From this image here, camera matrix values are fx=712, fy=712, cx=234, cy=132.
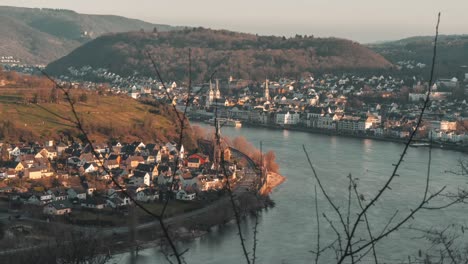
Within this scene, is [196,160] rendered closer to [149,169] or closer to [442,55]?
[149,169]

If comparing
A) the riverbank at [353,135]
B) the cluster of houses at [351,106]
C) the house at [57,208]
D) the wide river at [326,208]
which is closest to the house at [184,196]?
the wide river at [326,208]

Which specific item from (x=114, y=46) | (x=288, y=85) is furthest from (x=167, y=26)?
(x=288, y=85)

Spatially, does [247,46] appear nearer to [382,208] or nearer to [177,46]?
[177,46]

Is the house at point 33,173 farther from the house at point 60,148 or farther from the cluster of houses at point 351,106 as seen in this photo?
the cluster of houses at point 351,106

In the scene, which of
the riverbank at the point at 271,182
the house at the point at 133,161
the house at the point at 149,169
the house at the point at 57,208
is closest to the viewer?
the house at the point at 57,208

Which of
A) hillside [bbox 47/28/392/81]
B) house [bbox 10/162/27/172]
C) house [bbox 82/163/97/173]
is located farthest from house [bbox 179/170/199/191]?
hillside [bbox 47/28/392/81]

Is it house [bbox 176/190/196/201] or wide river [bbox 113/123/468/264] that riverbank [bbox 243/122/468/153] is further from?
house [bbox 176/190/196/201]
